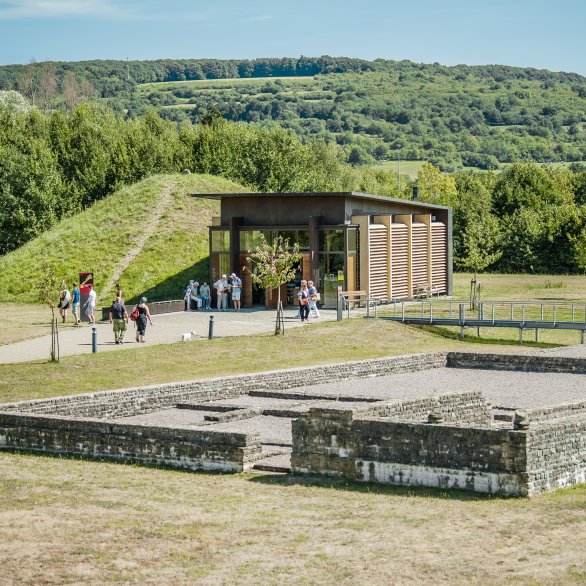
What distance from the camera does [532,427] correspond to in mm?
18781

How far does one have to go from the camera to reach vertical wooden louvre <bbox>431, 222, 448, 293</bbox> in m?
59.0

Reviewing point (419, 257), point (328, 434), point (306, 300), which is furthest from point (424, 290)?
point (328, 434)

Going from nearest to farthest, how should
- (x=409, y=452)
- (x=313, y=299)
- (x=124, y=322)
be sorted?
(x=409, y=452)
(x=124, y=322)
(x=313, y=299)

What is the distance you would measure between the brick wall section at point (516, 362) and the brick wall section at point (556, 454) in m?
15.7

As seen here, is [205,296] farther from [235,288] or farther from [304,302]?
[304,302]

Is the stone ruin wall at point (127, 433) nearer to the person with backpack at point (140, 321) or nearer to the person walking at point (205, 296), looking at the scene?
the person with backpack at point (140, 321)

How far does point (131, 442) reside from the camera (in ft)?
73.6

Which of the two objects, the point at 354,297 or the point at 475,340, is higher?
the point at 354,297

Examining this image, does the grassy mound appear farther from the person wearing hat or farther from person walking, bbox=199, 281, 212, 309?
the person wearing hat

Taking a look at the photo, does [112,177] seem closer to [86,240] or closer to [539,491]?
[86,240]

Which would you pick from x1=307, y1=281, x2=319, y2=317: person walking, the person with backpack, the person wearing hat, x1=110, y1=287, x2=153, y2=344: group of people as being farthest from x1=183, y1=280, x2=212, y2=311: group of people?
the person with backpack

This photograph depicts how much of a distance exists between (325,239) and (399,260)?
4739 mm

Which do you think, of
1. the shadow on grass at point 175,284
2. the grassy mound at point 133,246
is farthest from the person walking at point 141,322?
the grassy mound at point 133,246

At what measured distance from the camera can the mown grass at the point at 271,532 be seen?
47.5ft
